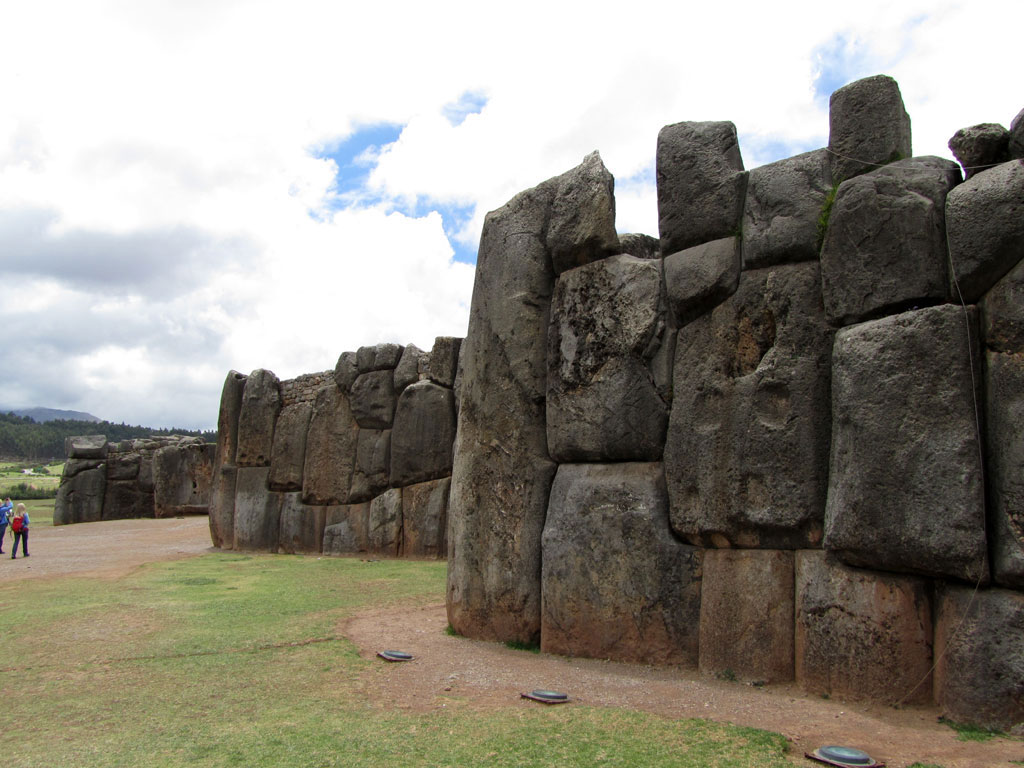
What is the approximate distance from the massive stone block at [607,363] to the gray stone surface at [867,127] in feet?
6.13

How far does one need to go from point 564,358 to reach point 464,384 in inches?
59.4

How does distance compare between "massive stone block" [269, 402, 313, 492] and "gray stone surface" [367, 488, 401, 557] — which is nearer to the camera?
"gray stone surface" [367, 488, 401, 557]

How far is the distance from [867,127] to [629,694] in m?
4.65

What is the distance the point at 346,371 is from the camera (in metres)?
17.8

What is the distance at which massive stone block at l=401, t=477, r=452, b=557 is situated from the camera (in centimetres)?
1593

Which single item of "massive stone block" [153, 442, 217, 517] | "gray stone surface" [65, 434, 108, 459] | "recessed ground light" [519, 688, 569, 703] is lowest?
"recessed ground light" [519, 688, 569, 703]

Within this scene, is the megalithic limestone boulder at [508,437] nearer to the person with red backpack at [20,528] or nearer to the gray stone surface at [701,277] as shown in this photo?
the gray stone surface at [701,277]

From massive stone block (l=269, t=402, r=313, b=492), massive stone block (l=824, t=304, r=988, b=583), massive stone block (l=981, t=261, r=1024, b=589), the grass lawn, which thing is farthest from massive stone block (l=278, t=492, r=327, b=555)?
massive stone block (l=981, t=261, r=1024, b=589)

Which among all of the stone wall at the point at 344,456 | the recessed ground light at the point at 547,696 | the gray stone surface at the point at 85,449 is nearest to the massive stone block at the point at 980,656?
the recessed ground light at the point at 547,696

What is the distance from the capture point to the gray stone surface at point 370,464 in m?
17.1

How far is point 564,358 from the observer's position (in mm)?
8078

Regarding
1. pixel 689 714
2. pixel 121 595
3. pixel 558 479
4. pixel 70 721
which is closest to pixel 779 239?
pixel 558 479

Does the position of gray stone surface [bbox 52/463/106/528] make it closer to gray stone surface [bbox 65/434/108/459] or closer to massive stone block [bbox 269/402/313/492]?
gray stone surface [bbox 65/434/108/459]

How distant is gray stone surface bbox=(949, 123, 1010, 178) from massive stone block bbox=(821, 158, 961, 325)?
103mm
